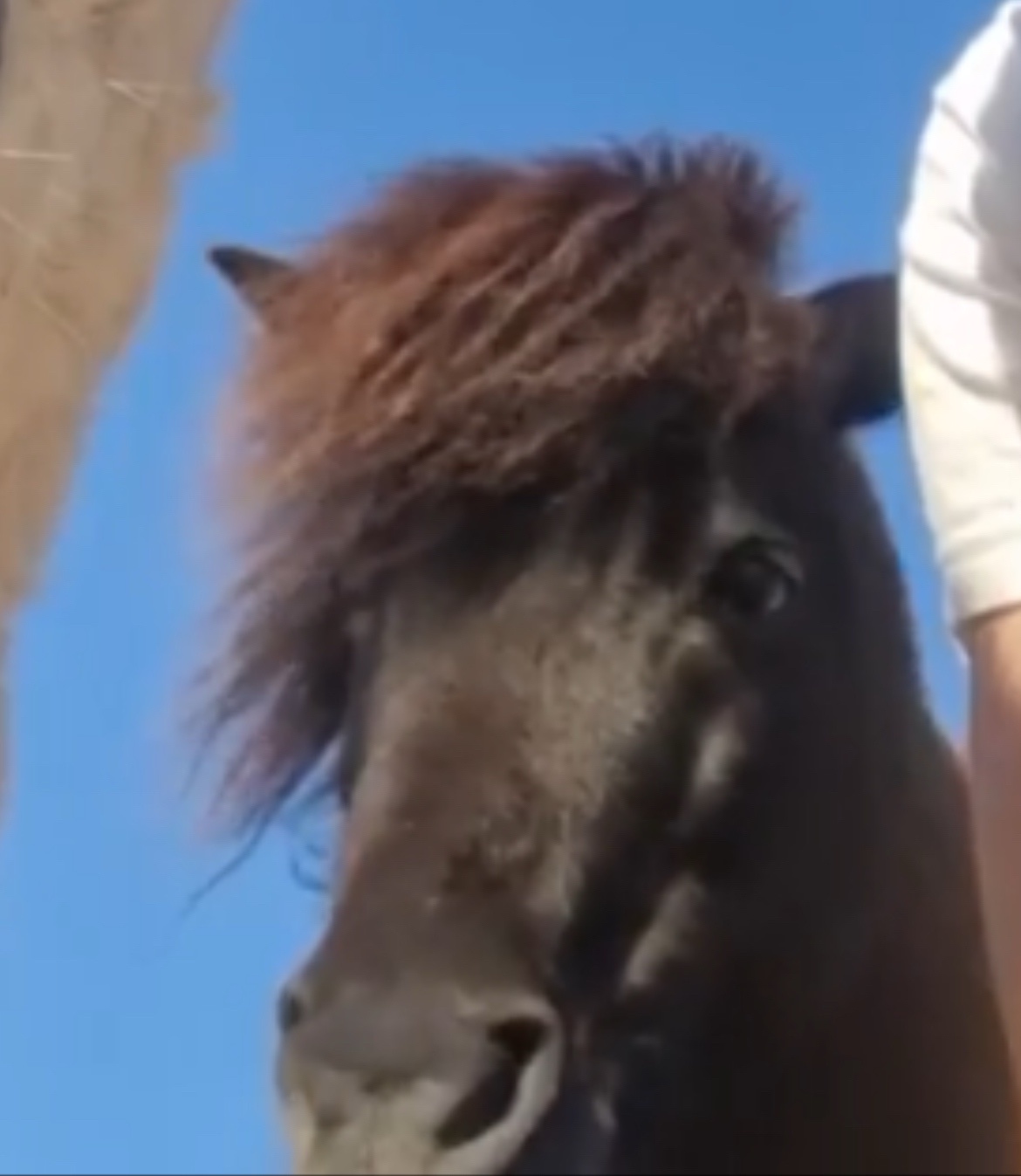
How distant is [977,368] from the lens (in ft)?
4.03

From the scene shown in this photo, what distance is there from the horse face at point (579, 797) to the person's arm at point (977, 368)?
0.13 metres

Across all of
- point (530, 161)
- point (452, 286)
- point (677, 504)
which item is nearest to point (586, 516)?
point (677, 504)

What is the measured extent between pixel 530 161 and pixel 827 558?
0.27 m

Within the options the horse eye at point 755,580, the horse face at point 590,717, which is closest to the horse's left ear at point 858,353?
the horse face at point 590,717

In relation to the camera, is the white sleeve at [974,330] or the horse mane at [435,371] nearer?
the white sleeve at [974,330]

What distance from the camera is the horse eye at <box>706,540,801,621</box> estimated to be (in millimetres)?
1370

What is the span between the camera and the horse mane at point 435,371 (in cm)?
139

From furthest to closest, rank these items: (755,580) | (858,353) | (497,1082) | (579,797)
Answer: (858,353), (755,580), (579,797), (497,1082)

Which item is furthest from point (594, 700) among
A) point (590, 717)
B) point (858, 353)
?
point (858, 353)

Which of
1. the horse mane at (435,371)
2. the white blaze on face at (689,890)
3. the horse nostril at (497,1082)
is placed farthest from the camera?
the horse mane at (435,371)

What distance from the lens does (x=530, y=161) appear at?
5.08 ft

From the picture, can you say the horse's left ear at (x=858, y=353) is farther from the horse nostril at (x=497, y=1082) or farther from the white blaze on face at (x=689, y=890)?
the horse nostril at (x=497, y=1082)

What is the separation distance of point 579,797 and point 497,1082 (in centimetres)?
16

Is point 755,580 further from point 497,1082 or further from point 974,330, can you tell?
point 497,1082
